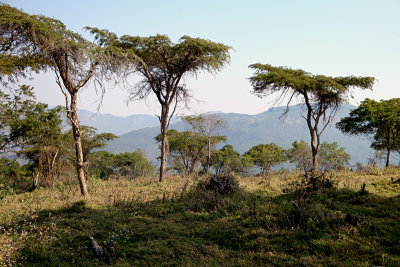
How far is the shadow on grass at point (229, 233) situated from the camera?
→ 506cm

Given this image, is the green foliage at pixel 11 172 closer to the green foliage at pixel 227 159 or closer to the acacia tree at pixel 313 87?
the acacia tree at pixel 313 87

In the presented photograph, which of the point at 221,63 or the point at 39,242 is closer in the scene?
the point at 39,242

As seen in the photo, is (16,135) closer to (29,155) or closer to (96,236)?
(29,155)

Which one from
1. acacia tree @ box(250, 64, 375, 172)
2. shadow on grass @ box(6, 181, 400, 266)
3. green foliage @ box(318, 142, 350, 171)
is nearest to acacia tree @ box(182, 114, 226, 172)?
acacia tree @ box(250, 64, 375, 172)

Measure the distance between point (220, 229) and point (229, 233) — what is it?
325mm

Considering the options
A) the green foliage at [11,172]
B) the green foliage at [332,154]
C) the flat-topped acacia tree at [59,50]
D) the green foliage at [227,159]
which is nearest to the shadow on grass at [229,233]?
the flat-topped acacia tree at [59,50]

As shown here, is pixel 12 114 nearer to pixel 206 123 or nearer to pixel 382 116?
pixel 206 123

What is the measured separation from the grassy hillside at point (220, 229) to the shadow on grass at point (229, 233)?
0.02 m

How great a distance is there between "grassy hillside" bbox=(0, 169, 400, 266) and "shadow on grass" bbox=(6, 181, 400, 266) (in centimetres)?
2

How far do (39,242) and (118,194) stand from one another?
3952mm

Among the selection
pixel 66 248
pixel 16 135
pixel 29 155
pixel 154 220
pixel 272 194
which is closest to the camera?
pixel 66 248

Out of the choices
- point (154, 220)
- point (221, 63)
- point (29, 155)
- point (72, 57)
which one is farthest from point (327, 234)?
point (29, 155)

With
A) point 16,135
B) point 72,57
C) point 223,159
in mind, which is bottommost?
point 223,159

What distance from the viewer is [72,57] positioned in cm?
960
